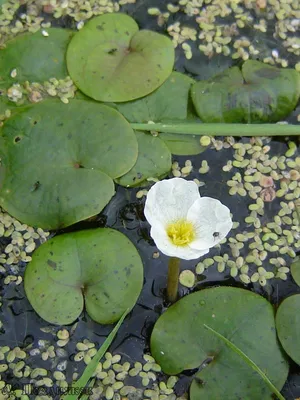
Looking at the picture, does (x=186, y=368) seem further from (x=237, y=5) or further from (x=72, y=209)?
(x=237, y=5)

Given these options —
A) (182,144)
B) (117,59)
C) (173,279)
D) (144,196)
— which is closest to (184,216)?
(173,279)

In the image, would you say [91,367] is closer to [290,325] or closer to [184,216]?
[184,216]

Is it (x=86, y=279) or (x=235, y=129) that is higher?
(x=235, y=129)

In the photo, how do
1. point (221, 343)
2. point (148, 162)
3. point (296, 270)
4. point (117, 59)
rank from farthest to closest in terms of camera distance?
point (117, 59)
point (148, 162)
point (296, 270)
point (221, 343)

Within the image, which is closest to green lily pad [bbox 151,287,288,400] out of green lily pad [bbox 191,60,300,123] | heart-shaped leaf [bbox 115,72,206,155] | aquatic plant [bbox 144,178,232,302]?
aquatic plant [bbox 144,178,232,302]

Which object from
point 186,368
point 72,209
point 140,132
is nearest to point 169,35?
point 140,132
